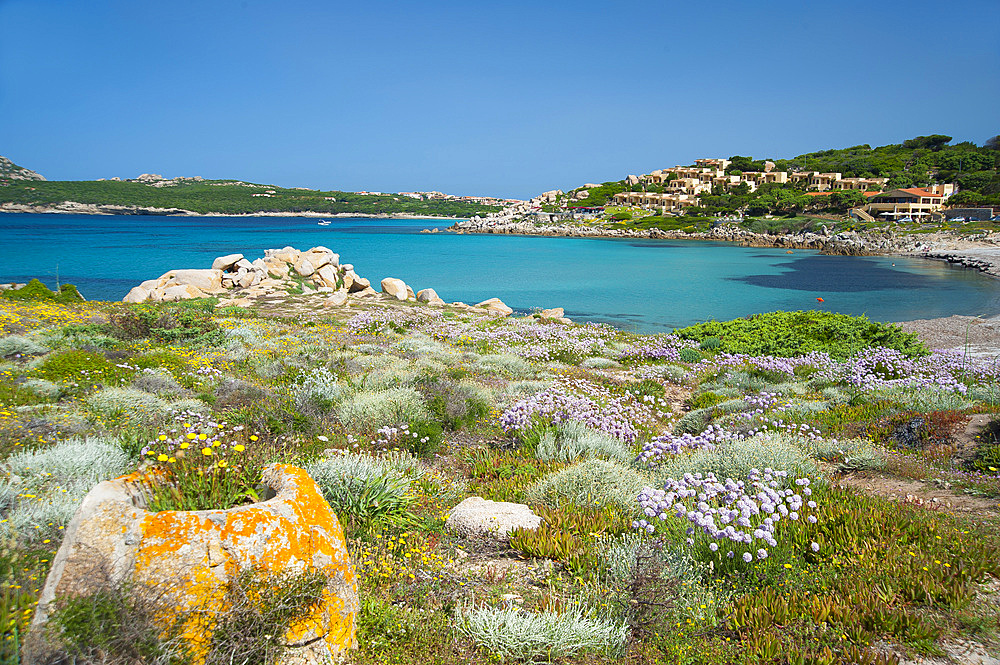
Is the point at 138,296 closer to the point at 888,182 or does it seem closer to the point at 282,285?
the point at 282,285

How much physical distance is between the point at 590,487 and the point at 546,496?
1.59 ft

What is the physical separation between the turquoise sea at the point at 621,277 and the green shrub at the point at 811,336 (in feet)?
30.3

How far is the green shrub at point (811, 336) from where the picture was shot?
1574 centimetres

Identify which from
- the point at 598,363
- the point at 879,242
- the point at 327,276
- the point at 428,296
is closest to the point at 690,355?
the point at 598,363

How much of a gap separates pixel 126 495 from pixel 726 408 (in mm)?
9555

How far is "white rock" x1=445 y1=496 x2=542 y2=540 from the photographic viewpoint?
477 centimetres

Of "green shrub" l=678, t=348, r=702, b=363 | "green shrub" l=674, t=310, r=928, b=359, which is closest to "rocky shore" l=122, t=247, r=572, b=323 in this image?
"green shrub" l=674, t=310, r=928, b=359

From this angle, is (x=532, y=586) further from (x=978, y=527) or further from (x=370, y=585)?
(x=978, y=527)

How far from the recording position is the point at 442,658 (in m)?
3.09

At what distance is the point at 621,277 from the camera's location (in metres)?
54.5

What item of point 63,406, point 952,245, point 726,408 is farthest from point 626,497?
point 952,245

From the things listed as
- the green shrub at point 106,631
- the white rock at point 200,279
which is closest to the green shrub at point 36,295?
the white rock at point 200,279

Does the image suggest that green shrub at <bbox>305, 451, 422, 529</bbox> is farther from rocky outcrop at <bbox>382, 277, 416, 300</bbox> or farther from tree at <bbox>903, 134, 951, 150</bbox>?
tree at <bbox>903, 134, 951, 150</bbox>

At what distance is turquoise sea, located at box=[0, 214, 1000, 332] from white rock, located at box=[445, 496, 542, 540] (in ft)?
79.2
